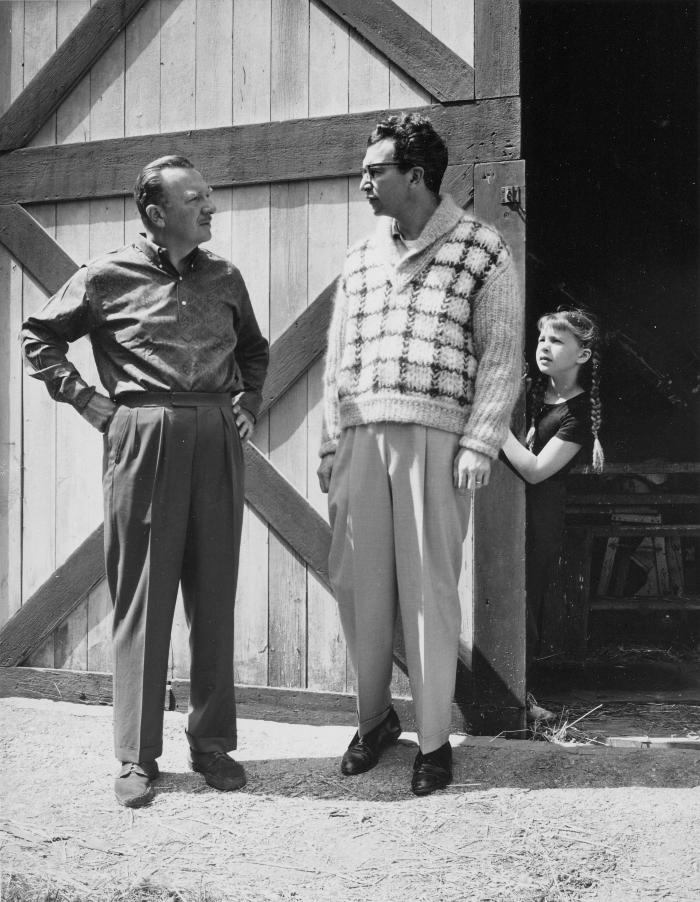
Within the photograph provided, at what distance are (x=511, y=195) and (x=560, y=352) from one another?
648 mm

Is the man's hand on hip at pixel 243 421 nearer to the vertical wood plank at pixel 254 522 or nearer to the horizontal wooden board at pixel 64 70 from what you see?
the vertical wood plank at pixel 254 522

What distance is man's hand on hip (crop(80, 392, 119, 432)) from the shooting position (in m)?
3.10

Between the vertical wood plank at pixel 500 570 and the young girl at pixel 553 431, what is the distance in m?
0.16

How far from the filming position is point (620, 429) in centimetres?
683

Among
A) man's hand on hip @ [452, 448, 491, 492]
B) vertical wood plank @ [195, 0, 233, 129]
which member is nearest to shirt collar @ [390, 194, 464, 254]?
man's hand on hip @ [452, 448, 491, 492]

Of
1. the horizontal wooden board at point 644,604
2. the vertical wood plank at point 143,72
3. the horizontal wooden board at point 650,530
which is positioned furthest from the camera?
the horizontal wooden board at point 650,530

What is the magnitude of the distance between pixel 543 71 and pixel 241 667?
15.3 feet

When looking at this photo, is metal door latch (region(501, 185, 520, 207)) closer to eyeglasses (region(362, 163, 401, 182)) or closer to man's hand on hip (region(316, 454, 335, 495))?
eyeglasses (region(362, 163, 401, 182))

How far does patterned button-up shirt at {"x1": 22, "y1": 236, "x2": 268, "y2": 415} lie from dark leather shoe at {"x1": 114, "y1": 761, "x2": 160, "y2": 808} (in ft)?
3.78

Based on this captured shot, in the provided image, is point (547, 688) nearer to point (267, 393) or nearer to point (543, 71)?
point (267, 393)

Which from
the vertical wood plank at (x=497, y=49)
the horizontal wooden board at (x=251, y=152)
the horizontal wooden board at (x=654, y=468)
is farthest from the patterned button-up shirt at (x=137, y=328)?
the horizontal wooden board at (x=654, y=468)

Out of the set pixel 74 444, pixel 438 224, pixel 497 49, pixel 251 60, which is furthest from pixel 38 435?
pixel 497 49

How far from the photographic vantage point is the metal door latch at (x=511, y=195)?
3566 millimetres

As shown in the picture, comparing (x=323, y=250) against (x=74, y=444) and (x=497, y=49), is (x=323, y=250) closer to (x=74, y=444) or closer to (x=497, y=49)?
(x=497, y=49)
